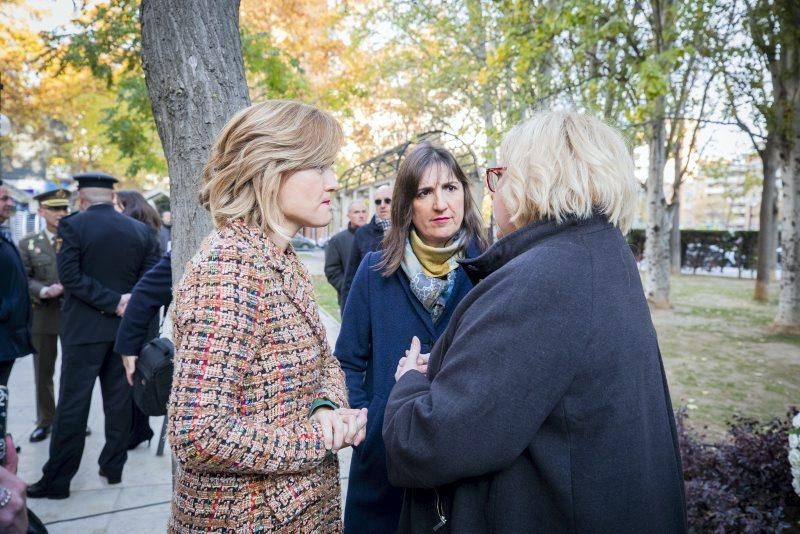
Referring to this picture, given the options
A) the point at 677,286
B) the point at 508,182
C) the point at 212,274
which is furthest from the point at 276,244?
the point at 677,286

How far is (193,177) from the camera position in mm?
2498

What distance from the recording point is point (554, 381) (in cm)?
130

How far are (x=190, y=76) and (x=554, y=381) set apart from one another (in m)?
1.96

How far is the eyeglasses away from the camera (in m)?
1.66

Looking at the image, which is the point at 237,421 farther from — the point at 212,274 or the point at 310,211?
the point at 310,211

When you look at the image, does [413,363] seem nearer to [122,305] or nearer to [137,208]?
[122,305]

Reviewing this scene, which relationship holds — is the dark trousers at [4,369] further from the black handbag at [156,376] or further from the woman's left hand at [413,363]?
the woman's left hand at [413,363]

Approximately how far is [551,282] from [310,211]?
73 cm

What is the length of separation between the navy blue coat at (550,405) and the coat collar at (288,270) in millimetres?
413

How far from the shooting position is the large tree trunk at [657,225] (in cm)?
1234

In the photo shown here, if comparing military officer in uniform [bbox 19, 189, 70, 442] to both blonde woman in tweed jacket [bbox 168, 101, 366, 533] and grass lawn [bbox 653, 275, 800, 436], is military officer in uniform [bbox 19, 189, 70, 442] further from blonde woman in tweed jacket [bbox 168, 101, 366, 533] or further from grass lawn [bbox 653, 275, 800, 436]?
grass lawn [bbox 653, 275, 800, 436]

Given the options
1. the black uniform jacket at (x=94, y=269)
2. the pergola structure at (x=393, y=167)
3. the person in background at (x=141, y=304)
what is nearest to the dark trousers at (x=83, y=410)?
the black uniform jacket at (x=94, y=269)

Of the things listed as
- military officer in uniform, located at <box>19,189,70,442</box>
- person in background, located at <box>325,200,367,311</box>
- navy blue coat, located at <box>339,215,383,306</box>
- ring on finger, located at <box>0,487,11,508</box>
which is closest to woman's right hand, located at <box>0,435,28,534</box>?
ring on finger, located at <box>0,487,11,508</box>

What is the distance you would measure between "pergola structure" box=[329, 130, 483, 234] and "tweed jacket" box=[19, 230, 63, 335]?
2770 millimetres
